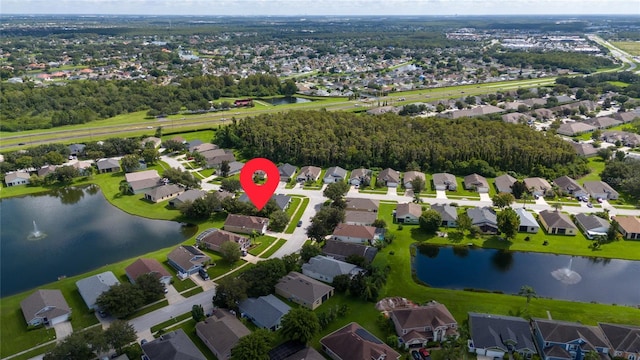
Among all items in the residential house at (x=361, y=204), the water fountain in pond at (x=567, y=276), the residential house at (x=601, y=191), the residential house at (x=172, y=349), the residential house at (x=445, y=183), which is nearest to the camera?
the residential house at (x=172, y=349)

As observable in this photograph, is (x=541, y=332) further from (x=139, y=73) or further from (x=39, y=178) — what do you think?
(x=139, y=73)

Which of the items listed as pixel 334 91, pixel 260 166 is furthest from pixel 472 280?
pixel 334 91

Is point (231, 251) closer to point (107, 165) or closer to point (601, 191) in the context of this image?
point (107, 165)

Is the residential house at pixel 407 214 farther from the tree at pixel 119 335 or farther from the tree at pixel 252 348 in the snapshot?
the tree at pixel 119 335

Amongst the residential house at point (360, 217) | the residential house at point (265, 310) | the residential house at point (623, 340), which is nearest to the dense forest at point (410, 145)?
the residential house at point (360, 217)

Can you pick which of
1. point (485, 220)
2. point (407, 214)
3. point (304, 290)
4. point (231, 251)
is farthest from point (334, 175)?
point (304, 290)

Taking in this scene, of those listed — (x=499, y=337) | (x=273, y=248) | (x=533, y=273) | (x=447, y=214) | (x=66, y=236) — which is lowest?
(x=533, y=273)

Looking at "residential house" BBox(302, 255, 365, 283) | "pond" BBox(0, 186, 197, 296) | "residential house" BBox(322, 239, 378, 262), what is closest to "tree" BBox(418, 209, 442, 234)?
"residential house" BBox(322, 239, 378, 262)
